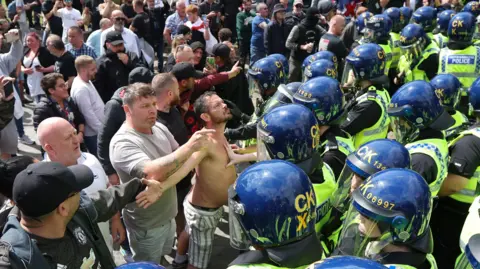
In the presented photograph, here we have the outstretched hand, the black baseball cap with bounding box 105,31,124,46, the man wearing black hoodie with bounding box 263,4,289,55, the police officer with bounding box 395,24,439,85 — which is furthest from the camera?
the man wearing black hoodie with bounding box 263,4,289,55

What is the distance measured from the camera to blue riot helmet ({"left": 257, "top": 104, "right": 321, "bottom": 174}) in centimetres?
316

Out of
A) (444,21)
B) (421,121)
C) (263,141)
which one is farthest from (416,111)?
(444,21)

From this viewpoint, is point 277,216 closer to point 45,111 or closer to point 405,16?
point 45,111

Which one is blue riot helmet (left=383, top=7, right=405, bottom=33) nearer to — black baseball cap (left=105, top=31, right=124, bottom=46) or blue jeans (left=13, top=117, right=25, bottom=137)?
black baseball cap (left=105, top=31, right=124, bottom=46)

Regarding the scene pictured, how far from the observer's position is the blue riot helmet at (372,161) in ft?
10.0

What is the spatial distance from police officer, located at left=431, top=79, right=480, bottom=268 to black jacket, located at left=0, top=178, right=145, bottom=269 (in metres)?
2.23

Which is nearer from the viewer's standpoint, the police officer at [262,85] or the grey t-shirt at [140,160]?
the grey t-shirt at [140,160]

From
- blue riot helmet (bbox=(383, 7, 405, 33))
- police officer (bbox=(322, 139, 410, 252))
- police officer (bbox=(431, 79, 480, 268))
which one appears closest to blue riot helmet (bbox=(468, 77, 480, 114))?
police officer (bbox=(431, 79, 480, 268))

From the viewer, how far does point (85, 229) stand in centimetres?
275

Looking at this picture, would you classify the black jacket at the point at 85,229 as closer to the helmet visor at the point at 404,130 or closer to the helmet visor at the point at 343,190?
the helmet visor at the point at 343,190

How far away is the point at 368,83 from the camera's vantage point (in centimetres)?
527

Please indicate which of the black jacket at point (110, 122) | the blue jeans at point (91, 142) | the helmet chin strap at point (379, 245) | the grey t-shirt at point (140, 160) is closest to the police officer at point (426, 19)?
the blue jeans at point (91, 142)

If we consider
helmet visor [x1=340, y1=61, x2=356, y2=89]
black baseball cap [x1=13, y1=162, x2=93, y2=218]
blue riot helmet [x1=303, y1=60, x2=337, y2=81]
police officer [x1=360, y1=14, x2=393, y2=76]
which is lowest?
police officer [x1=360, y1=14, x2=393, y2=76]

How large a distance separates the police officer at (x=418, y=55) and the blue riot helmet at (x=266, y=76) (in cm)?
305
